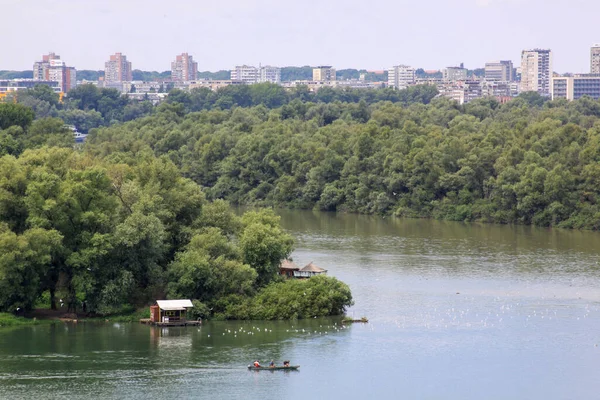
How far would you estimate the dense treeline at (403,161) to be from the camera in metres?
Result: 81.0

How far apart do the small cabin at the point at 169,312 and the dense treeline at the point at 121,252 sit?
2.28 feet

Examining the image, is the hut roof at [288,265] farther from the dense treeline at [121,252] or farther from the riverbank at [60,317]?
the riverbank at [60,317]

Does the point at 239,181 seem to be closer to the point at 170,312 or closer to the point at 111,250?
the point at 111,250

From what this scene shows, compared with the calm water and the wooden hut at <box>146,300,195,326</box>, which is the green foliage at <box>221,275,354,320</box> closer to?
the calm water

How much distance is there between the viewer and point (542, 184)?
264 ft

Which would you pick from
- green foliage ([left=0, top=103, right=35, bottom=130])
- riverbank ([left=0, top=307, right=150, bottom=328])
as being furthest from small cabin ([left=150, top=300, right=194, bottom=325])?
green foliage ([left=0, top=103, right=35, bottom=130])

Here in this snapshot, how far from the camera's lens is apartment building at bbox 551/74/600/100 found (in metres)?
171

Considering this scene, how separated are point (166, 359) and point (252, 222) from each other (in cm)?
1263

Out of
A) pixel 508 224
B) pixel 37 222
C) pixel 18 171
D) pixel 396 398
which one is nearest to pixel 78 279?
pixel 37 222

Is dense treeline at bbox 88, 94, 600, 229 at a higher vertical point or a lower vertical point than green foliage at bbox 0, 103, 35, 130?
A: lower

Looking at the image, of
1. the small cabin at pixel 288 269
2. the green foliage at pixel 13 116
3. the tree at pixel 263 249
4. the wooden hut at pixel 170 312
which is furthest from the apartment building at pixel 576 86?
the wooden hut at pixel 170 312

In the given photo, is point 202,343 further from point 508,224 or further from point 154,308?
point 508,224

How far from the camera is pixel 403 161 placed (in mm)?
88375

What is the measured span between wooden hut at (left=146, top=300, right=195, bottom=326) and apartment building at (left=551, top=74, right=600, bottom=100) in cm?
Result: 13212
